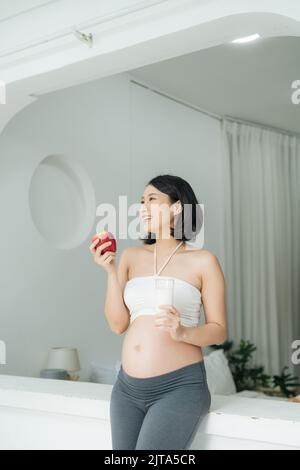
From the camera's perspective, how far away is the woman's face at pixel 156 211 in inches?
71.6

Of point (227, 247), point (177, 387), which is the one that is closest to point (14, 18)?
point (177, 387)

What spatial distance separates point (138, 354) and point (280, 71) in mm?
3375

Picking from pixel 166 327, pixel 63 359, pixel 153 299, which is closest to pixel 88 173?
pixel 63 359

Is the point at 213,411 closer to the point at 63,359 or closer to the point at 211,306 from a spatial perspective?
the point at 211,306

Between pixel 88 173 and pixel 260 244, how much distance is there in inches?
96.4

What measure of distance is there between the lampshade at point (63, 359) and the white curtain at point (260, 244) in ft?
8.04

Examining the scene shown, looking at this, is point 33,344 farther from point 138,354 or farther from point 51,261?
point 138,354

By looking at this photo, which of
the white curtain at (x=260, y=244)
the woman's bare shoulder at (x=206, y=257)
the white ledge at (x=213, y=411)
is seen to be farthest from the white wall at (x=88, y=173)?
the woman's bare shoulder at (x=206, y=257)

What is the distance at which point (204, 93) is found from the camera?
16.0ft

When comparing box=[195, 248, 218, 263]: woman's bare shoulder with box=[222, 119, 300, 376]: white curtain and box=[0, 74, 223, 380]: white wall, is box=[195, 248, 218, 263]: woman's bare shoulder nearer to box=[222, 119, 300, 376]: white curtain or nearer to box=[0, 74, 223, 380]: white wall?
box=[0, 74, 223, 380]: white wall

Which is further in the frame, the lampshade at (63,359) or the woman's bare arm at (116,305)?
the lampshade at (63,359)

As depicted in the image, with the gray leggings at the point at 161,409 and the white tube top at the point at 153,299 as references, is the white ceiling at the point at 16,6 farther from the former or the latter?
the gray leggings at the point at 161,409

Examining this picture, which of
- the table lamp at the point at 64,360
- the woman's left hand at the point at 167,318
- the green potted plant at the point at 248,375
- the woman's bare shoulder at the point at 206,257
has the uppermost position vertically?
the woman's bare shoulder at the point at 206,257

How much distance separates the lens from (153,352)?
1.68m
